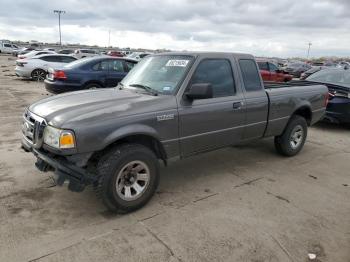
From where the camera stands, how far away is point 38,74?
1816 centimetres

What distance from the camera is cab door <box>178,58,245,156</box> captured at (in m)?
4.50

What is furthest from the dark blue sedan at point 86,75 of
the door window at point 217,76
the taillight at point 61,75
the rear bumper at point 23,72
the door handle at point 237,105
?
the rear bumper at point 23,72

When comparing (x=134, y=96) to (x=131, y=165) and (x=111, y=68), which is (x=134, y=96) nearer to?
(x=131, y=165)

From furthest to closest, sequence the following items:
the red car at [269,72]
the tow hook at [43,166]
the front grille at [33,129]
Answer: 1. the red car at [269,72]
2. the tow hook at [43,166]
3. the front grille at [33,129]

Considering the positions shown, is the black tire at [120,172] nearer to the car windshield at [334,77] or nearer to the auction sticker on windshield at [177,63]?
the auction sticker on windshield at [177,63]

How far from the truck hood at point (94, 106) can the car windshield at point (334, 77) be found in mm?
6690

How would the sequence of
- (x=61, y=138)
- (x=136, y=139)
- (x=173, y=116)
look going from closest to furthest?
(x=61, y=138) < (x=136, y=139) < (x=173, y=116)

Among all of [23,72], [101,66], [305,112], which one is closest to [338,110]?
[305,112]

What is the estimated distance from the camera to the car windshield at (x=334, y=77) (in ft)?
30.8

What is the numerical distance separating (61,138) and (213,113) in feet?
6.82

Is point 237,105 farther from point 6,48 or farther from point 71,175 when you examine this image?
point 6,48

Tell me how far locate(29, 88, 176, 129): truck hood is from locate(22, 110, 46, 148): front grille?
62mm

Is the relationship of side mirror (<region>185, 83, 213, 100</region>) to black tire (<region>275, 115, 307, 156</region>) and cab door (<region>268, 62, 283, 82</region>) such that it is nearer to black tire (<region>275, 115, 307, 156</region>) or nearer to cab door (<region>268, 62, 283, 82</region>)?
black tire (<region>275, 115, 307, 156</region>)

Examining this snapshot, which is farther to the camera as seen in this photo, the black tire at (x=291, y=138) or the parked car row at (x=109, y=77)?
the parked car row at (x=109, y=77)
